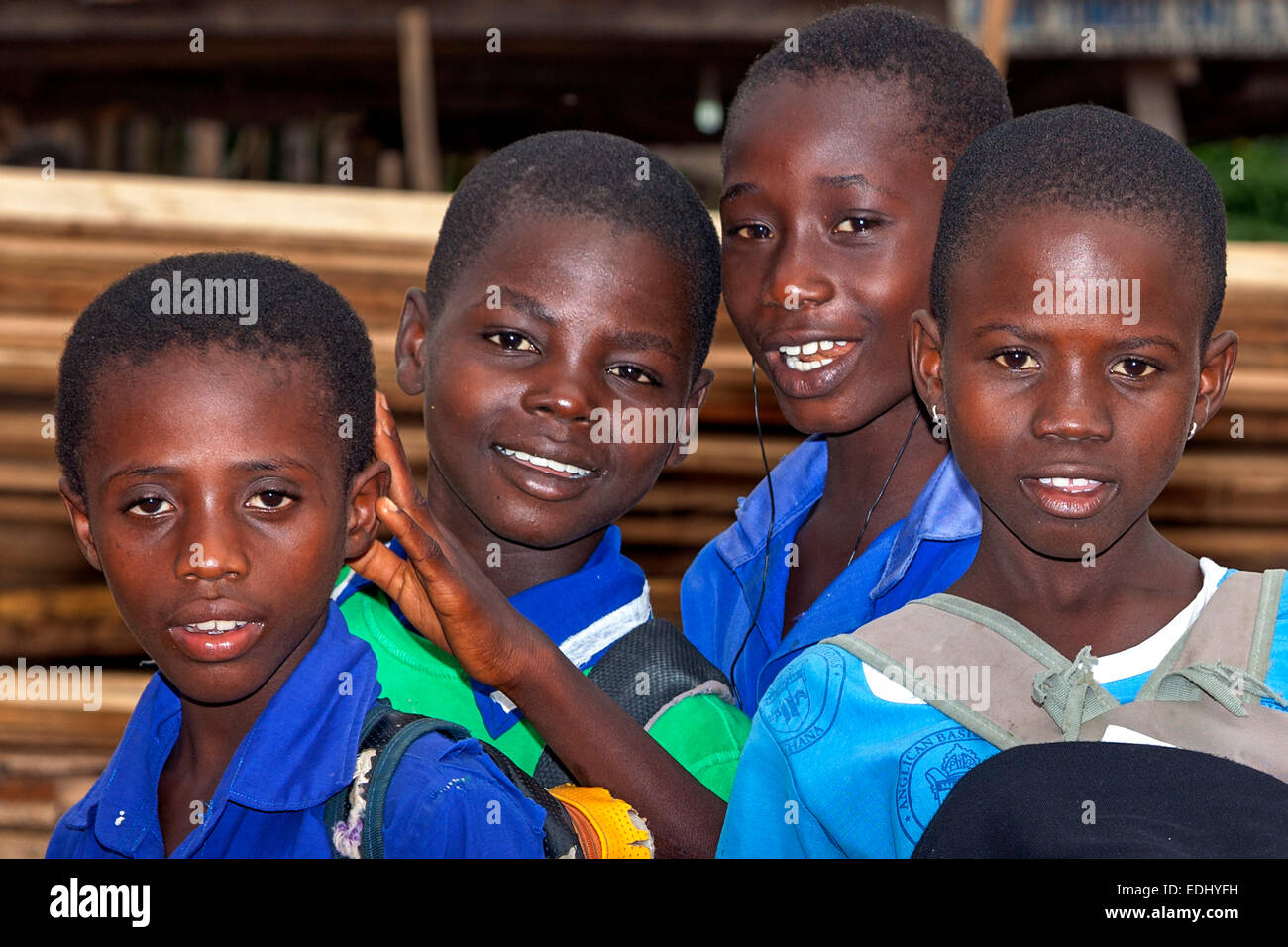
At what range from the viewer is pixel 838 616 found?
2.09 metres

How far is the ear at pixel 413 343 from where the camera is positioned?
231 centimetres

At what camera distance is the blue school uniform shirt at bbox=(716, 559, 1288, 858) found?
1.53 metres

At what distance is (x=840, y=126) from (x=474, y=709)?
1.02 m

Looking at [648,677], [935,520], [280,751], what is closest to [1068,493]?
[935,520]

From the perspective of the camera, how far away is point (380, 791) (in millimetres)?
1441

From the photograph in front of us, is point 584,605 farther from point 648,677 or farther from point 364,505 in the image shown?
point 364,505

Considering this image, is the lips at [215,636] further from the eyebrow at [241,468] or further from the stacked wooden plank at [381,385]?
the stacked wooden plank at [381,385]

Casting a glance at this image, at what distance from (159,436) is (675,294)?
864mm

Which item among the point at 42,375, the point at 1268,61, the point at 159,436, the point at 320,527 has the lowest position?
the point at 42,375

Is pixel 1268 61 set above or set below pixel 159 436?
above

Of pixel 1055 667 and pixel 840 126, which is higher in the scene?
pixel 840 126

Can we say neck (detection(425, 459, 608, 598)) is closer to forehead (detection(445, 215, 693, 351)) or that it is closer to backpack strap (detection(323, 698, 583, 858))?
forehead (detection(445, 215, 693, 351))
